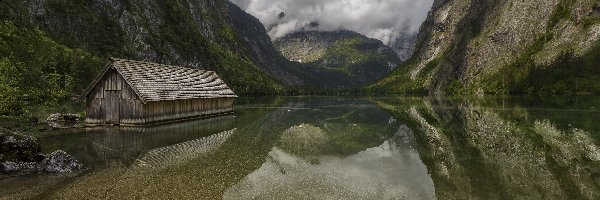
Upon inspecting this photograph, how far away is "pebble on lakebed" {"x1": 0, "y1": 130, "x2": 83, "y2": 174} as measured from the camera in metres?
21.4

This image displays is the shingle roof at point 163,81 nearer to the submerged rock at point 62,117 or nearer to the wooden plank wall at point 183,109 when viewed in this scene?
the wooden plank wall at point 183,109

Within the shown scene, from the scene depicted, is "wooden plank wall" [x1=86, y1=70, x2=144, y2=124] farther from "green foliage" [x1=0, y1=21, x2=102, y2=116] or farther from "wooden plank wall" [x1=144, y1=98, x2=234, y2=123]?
"green foliage" [x1=0, y1=21, x2=102, y2=116]

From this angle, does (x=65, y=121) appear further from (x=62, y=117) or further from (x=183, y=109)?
(x=183, y=109)

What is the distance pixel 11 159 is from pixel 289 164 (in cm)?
1415

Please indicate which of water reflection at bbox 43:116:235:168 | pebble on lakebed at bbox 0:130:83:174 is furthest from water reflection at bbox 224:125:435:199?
pebble on lakebed at bbox 0:130:83:174

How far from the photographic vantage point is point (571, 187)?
18.1 m

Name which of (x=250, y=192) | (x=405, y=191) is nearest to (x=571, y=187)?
(x=405, y=191)

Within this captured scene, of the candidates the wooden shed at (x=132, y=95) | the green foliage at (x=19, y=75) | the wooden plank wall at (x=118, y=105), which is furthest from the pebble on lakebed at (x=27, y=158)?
the wooden plank wall at (x=118, y=105)

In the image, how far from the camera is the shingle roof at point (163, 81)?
147 feet

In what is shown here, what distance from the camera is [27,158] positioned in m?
22.1

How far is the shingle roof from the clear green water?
7339 mm

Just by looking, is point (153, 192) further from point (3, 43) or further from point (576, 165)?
point (3, 43)

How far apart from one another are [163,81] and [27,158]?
2829 cm

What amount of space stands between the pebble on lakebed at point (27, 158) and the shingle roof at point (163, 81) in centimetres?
2158
